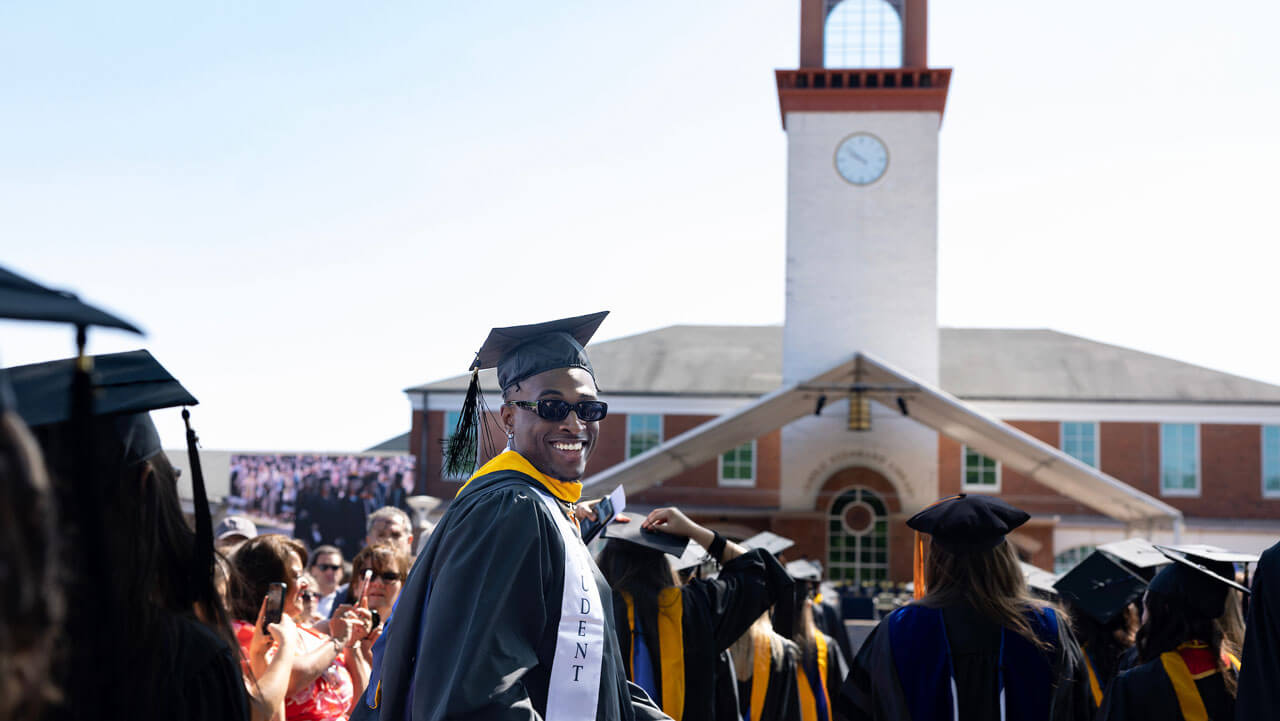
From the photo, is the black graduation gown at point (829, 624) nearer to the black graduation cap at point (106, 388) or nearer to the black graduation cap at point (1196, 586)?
the black graduation cap at point (1196, 586)

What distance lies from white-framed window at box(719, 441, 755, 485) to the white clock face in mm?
7143

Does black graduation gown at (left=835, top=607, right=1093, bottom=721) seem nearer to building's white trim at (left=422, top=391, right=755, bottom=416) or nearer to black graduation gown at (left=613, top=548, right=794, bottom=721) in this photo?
black graduation gown at (left=613, top=548, right=794, bottom=721)

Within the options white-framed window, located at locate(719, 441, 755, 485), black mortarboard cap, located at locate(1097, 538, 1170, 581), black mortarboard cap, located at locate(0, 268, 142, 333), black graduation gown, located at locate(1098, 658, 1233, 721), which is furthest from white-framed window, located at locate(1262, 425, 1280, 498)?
black mortarboard cap, located at locate(0, 268, 142, 333)

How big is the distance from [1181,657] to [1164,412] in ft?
84.7

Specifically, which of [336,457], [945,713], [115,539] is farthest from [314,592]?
[336,457]

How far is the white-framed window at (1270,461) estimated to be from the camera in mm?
27109

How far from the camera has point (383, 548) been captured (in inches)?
221

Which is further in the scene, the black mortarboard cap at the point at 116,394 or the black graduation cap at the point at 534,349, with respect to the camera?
the black graduation cap at the point at 534,349

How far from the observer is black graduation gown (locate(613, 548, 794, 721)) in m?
4.84

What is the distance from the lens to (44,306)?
1394mm

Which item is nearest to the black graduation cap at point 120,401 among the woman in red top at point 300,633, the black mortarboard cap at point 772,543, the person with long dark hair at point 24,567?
the person with long dark hair at point 24,567

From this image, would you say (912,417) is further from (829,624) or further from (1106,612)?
(1106,612)

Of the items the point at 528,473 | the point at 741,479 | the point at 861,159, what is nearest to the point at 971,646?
the point at 528,473

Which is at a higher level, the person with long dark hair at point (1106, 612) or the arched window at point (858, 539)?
the person with long dark hair at point (1106, 612)
